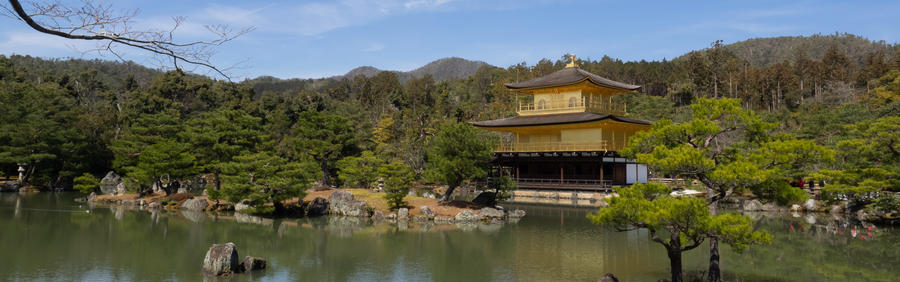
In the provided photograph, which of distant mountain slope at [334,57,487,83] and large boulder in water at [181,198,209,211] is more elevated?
distant mountain slope at [334,57,487,83]

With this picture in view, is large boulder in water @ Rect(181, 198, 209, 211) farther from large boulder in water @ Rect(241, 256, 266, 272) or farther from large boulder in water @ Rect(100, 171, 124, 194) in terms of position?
large boulder in water @ Rect(241, 256, 266, 272)

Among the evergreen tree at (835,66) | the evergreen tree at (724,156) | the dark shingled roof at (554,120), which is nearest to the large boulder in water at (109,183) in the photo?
the dark shingled roof at (554,120)

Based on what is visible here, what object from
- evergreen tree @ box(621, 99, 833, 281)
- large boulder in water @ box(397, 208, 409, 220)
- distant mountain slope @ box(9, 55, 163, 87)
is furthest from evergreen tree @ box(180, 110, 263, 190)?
distant mountain slope @ box(9, 55, 163, 87)

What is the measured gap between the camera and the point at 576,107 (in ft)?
105

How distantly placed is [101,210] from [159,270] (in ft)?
48.7

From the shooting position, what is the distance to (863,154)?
1852 cm

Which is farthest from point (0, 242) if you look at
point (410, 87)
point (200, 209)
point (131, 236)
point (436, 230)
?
point (410, 87)

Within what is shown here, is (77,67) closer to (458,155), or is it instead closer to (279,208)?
(279,208)

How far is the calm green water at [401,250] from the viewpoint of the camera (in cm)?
1166

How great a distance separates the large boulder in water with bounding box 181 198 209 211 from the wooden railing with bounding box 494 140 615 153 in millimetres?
15700

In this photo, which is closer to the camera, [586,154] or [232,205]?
[232,205]

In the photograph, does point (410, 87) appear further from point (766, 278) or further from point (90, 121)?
point (766, 278)

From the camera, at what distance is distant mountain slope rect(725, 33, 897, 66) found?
306ft

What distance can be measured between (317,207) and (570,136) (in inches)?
584
